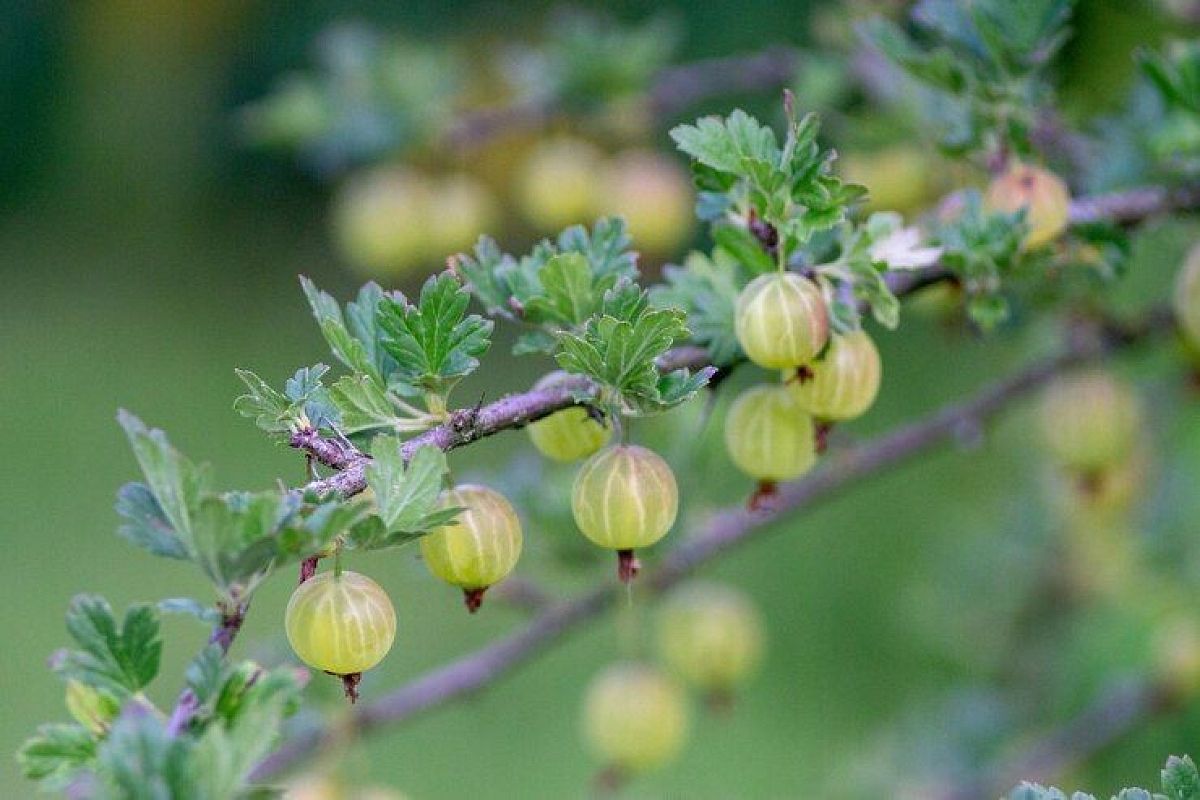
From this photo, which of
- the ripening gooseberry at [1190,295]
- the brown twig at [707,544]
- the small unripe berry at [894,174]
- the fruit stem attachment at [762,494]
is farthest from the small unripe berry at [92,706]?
the small unripe berry at [894,174]

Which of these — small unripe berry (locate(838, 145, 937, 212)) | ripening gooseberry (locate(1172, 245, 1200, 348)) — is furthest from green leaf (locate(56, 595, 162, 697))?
small unripe berry (locate(838, 145, 937, 212))

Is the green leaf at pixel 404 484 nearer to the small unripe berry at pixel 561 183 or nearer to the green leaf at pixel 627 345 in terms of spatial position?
the green leaf at pixel 627 345

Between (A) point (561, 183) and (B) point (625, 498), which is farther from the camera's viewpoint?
(A) point (561, 183)

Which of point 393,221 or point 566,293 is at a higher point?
point 393,221

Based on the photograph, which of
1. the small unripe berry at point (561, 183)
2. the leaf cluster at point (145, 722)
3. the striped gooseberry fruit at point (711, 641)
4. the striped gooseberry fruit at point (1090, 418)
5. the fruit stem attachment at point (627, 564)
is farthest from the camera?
the small unripe berry at point (561, 183)

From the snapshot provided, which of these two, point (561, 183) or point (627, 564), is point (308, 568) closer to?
point (627, 564)

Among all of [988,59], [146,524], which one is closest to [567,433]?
[146,524]
